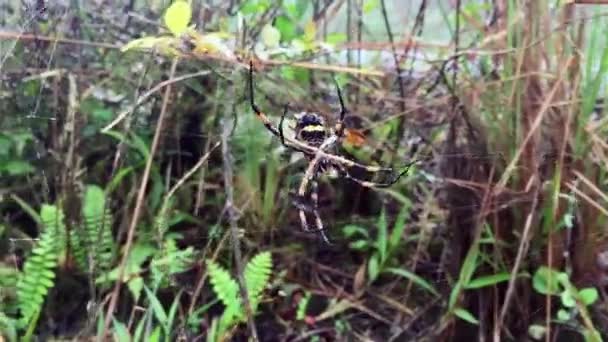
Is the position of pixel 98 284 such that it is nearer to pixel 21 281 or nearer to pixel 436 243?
pixel 21 281

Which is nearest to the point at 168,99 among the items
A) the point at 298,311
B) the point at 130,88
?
the point at 130,88

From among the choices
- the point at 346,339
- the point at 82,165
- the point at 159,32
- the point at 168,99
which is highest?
the point at 159,32

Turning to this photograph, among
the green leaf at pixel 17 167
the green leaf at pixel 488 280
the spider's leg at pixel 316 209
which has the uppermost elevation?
the green leaf at pixel 17 167

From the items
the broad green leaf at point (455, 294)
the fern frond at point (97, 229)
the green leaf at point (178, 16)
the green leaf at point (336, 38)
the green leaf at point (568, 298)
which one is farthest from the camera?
the green leaf at point (336, 38)

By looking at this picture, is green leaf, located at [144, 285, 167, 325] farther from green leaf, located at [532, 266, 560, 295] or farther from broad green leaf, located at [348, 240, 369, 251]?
green leaf, located at [532, 266, 560, 295]

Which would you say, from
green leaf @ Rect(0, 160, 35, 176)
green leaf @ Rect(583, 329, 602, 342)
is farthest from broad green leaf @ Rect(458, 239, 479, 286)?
green leaf @ Rect(0, 160, 35, 176)

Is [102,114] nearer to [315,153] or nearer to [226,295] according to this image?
[226,295]

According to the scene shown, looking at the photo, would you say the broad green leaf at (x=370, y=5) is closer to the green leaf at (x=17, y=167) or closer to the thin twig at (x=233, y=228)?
the thin twig at (x=233, y=228)

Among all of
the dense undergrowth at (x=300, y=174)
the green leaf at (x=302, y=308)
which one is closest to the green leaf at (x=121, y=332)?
the dense undergrowth at (x=300, y=174)
